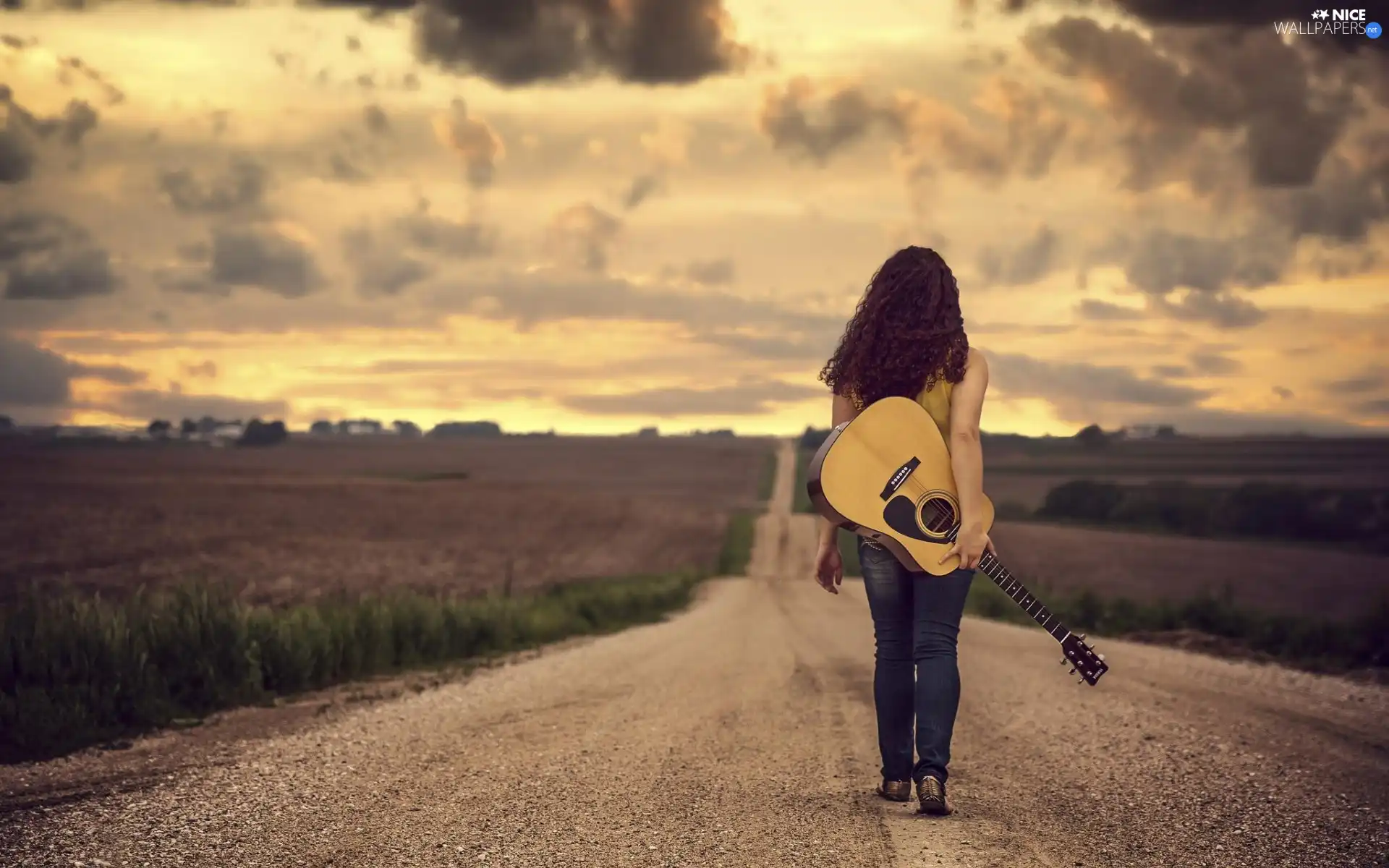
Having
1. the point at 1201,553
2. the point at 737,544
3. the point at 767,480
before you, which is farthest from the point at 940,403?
the point at 767,480

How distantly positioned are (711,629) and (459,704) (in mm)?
9281

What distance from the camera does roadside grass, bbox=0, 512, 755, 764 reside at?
937cm

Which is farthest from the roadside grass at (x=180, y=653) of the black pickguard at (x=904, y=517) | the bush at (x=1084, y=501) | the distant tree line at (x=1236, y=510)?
the bush at (x=1084, y=501)

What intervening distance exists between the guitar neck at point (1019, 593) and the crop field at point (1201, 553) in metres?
13.7

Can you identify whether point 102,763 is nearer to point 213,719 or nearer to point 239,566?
point 213,719

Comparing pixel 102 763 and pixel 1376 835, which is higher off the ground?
pixel 1376 835

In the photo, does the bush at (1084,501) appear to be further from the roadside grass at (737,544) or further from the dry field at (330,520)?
the dry field at (330,520)

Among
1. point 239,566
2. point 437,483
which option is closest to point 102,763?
point 239,566

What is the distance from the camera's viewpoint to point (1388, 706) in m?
11.2

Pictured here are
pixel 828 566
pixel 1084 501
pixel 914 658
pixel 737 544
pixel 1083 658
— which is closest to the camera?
pixel 914 658

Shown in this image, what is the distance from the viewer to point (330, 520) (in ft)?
196

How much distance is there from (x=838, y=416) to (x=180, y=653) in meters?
8.15

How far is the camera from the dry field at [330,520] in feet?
121

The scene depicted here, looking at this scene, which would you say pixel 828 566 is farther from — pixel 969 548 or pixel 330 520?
pixel 330 520
